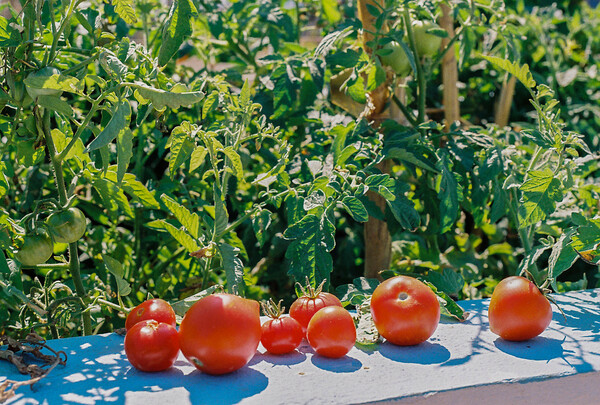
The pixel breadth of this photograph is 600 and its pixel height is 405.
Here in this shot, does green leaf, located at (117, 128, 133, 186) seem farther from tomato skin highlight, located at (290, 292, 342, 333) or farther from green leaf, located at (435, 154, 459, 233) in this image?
green leaf, located at (435, 154, 459, 233)

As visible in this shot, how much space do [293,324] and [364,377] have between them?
18 centimetres

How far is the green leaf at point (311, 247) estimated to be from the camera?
54.3 inches

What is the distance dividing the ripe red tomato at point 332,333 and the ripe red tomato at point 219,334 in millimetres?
119

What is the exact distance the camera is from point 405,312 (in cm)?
124

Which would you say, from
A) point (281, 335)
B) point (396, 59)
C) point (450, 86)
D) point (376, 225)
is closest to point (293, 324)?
point (281, 335)

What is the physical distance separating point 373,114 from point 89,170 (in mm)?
874

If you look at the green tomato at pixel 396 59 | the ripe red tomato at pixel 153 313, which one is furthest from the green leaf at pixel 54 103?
the green tomato at pixel 396 59

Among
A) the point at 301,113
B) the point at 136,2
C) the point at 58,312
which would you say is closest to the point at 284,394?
the point at 58,312

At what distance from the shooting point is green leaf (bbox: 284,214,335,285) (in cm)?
138

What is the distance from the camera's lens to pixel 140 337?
1.14 metres

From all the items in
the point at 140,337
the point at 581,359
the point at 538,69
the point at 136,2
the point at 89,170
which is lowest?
the point at 581,359

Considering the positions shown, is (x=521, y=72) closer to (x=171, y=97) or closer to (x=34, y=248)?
(x=171, y=97)

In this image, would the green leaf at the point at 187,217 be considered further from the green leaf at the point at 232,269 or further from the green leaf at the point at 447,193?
the green leaf at the point at 447,193

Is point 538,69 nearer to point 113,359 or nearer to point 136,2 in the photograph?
point 136,2
